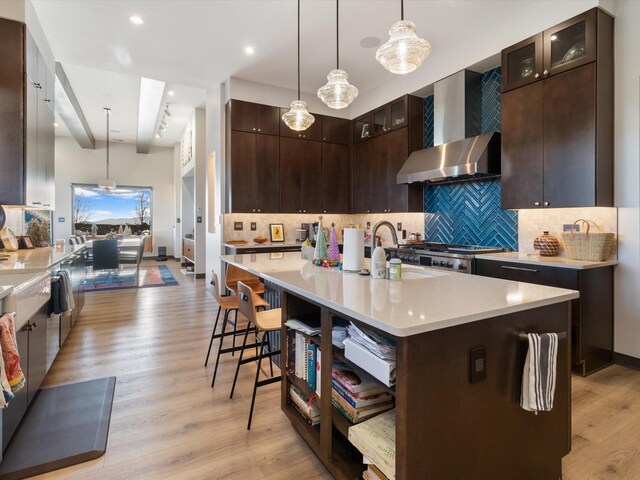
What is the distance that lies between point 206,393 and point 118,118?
7908 millimetres

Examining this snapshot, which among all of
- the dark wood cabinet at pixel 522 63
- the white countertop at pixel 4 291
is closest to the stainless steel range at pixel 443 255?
the dark wood cabinet at pixel 522 63

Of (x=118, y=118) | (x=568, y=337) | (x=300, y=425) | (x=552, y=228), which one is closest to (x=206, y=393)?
(x=300, y=425)

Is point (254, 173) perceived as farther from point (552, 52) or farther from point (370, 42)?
point (552, 52)

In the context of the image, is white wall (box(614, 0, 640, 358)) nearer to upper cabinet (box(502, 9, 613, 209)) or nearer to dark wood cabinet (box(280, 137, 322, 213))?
upper cabinet (box(502, 9, 613, 209))

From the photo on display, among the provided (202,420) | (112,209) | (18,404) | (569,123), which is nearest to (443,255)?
(569,123)

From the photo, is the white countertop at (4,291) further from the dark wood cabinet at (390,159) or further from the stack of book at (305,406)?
the dark wood cabinet at (390,159)

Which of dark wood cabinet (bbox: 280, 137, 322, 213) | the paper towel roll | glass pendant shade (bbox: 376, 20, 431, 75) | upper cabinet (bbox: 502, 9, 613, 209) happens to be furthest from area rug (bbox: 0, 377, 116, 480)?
upper cabinet (bbox: 502, 9, 613, 209)

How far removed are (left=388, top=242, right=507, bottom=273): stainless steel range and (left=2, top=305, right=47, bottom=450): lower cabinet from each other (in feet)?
8.97

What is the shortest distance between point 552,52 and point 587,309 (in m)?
2.27

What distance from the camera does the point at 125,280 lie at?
7.14 metres

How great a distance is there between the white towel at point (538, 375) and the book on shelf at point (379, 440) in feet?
1.77

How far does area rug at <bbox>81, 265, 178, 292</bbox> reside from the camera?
6.50 meters

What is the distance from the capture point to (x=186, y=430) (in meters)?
2.06

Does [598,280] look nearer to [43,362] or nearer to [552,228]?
[552,228]
